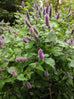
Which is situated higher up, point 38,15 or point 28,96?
point 38,15

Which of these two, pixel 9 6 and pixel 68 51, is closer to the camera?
pixel 68 51

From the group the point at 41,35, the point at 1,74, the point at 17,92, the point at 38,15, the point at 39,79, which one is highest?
the point at 38,15

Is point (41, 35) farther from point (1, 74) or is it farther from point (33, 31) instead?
point (1, 74)

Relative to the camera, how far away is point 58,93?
1687 millimetres

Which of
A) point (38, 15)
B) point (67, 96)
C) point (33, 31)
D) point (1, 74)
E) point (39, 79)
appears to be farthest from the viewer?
point (38, 15)

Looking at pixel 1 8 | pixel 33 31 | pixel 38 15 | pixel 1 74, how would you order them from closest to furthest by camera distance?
1. pixel 1 74
2. pixel 33 31
3. pixel 38 15
4. pixel 1 8

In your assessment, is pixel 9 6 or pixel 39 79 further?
pixel 9 6

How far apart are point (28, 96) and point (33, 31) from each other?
98 centimetres

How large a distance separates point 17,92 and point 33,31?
812 millimetres

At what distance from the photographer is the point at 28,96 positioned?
1.63 meters

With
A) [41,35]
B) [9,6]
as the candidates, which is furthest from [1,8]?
[41,35]

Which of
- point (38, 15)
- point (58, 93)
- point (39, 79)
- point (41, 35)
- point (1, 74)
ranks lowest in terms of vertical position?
point (58, 93)

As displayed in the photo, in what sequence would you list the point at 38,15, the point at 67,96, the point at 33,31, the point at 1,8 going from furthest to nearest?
the point at 1,8
the point at 38,15
the point at 67,96
the point at 33,31

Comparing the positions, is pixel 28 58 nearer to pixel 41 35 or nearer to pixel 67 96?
pixel 41 35
